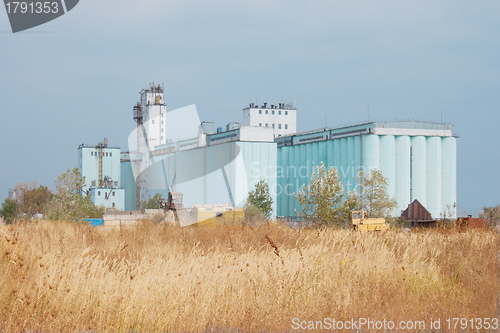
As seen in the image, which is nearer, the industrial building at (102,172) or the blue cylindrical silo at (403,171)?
the blue cylindrical silo at (403,171)

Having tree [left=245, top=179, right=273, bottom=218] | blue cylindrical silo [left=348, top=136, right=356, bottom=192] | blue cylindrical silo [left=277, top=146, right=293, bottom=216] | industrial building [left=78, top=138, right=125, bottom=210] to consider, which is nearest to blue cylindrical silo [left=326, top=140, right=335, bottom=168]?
blue cylindrical silo [left=348, top=136, right=356, bottom=192]

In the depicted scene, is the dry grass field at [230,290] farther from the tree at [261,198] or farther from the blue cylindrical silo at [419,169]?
the blue cylindrical silo at [419,169]

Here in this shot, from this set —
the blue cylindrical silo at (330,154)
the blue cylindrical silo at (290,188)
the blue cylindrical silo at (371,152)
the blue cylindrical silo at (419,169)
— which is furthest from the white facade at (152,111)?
the blue cylindrical silo at (419,169)

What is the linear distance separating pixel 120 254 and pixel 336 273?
4.59 metres

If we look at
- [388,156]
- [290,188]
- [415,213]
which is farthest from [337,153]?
[415,213]

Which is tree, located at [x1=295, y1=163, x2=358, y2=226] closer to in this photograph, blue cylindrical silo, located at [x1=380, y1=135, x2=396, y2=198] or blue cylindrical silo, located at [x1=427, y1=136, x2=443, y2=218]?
blue cylindrical silo, located at [x1=380, y1=135, x2=396, y2=198]

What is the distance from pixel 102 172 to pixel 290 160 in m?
47.7

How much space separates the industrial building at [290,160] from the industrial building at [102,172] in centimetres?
596

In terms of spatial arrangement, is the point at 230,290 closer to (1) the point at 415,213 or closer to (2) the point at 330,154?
(1) the point at 415,213

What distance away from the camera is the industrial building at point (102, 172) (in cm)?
11012

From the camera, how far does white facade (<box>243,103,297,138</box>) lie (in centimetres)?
12925

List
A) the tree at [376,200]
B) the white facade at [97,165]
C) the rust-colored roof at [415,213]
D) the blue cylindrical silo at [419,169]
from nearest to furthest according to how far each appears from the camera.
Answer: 1. the tree at [376,200]
2. the rust-colored roof at [415,213]
3. the blue cylindrical silo at [419,169]
4. the white facade at [97,165]

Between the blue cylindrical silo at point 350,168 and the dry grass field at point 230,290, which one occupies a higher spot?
the blue cylindrical silo at point 350,168

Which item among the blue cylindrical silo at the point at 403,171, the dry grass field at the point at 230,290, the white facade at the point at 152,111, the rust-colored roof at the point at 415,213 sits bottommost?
the rust-colored roof at the point at 415,213
